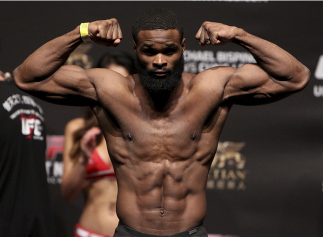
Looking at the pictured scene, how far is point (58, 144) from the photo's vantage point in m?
3.00

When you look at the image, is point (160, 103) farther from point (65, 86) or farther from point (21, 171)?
point (21, 171)

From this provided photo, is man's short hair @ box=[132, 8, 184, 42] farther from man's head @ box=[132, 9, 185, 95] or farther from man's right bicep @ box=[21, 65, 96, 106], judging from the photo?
man's right bicep @ box=[21, 65, 96, 106]

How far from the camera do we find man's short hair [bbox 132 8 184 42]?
5.35 feet

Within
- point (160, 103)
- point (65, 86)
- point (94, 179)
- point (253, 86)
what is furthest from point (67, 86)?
point (94, 179)

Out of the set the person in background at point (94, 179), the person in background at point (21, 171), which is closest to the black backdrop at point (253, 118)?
the person in background at point (94, 179)

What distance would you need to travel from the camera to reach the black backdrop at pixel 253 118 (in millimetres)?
2902

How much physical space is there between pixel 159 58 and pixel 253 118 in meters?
1.49

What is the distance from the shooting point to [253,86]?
1.74 meters

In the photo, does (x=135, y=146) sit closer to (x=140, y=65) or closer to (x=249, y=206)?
(x=140, y=65)

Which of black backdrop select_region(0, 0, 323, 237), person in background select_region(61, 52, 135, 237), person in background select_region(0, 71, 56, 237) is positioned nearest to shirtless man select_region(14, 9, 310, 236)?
person in background select_region(0, 71, 56, 237)

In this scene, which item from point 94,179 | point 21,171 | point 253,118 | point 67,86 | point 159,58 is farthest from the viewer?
point 253,118

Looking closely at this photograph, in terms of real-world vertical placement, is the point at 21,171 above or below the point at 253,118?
below

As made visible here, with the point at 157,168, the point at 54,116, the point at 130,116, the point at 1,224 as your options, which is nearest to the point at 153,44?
the point at 130,116

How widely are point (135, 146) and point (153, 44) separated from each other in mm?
404
